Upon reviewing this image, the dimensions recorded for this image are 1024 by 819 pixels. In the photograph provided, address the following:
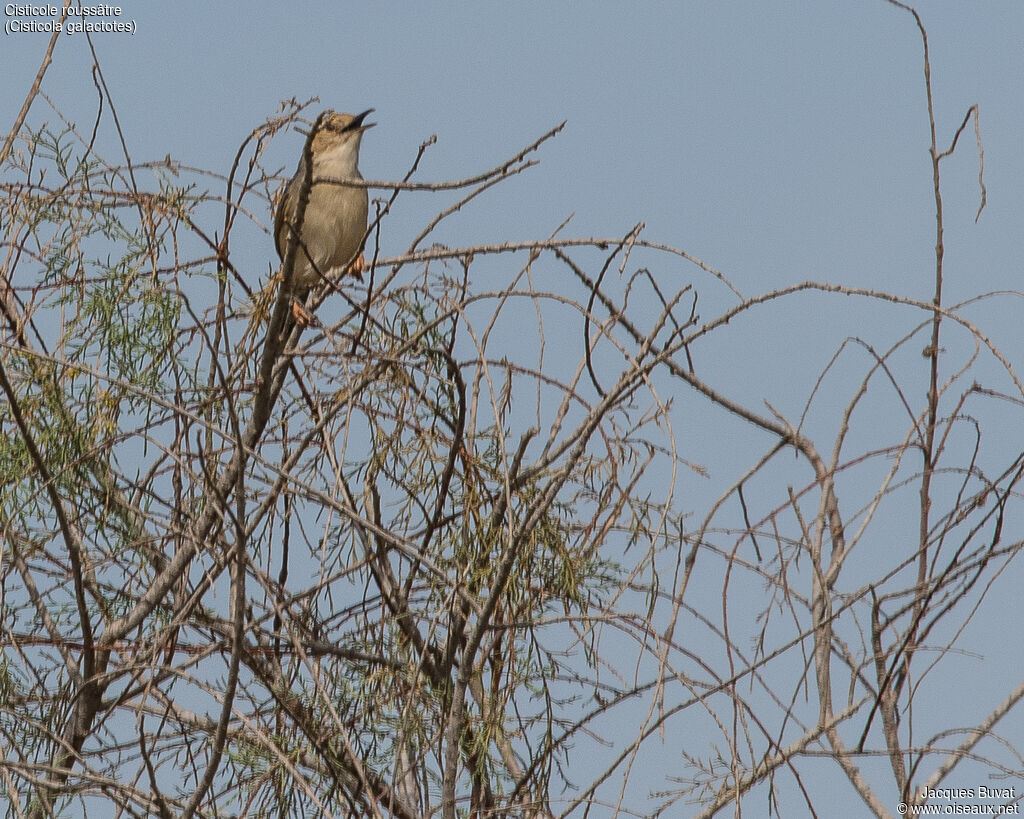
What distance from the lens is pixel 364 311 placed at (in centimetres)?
327

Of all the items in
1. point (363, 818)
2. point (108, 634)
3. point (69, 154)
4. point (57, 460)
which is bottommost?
point (363, 818)

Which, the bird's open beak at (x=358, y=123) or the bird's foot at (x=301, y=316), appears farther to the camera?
the bird's open beak at (x=358, y=123)

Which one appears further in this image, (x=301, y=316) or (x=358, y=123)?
(x=358, y=123)

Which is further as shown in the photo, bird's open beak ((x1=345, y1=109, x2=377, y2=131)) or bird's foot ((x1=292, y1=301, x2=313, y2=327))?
bird's open beak ((x1=345, y1=109, x2=377, y2=131))

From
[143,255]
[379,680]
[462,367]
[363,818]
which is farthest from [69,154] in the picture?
[363,818]

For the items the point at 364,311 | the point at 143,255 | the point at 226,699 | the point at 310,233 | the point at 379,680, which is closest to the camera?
the point at 226,699

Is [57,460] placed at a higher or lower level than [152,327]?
lower

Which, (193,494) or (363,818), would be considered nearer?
(363,818)

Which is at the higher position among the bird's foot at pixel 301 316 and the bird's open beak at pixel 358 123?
the bird's open beak at pixel 358 123

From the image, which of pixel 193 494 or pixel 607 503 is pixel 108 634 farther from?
pixel 607 503

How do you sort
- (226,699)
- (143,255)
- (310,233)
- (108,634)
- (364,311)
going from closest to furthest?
(226,699) < (364,311) < (143,255) < (108,634) < (310,233)

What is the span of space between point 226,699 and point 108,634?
1.28 m

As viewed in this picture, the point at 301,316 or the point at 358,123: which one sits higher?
the point at 358,123

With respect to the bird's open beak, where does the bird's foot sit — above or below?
below
